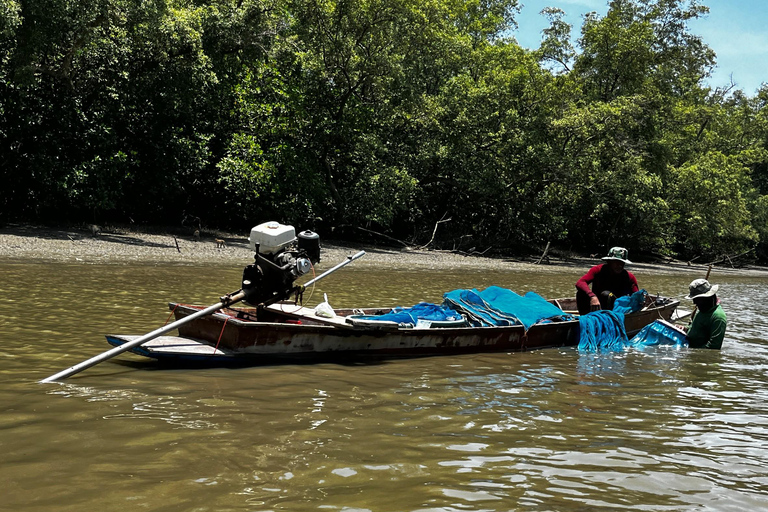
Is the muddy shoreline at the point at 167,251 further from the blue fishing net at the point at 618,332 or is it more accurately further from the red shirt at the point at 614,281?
the blue fishing net at the point at 618,332

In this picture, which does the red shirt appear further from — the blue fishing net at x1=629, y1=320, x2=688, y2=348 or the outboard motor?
the outboard motor

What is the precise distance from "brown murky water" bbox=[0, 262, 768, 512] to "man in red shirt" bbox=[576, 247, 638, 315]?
1.70m

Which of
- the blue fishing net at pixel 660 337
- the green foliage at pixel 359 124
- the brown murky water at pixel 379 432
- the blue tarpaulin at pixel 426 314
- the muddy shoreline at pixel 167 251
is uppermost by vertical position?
the green foliage at pixel 359 124

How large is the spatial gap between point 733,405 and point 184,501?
5332 millimetres

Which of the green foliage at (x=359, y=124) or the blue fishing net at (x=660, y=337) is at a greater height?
the green foliage at (x=359, y=124)

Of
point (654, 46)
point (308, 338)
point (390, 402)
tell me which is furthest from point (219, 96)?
point (654, 46)

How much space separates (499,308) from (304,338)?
10.9ft

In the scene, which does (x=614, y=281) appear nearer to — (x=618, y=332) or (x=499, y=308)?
(x=618, y=332)

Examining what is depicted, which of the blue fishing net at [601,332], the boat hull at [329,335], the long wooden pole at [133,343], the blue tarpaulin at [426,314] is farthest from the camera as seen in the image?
the blue fishing net at [601,332]

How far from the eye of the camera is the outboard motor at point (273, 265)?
7.22 meters

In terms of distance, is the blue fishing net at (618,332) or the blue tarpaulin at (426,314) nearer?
the blue tarpaulin at (426,314)

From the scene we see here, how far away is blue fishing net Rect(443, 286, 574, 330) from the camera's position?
30.5ft

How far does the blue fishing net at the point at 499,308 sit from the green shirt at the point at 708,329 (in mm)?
1751

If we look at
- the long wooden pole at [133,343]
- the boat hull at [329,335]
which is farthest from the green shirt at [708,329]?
the long wooden pole at [133,343]
